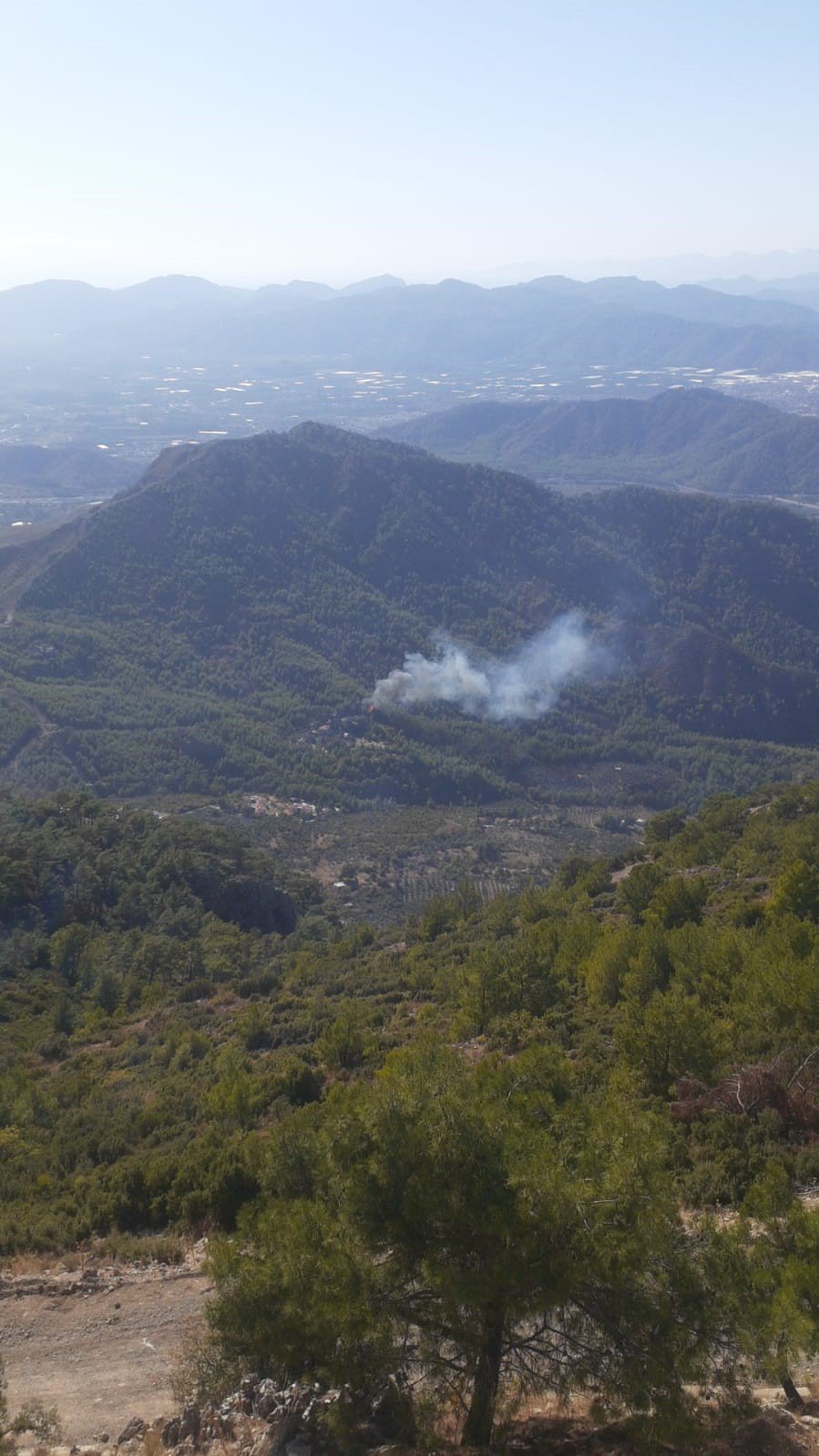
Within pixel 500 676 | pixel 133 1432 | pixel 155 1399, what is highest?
pixel 133 1432

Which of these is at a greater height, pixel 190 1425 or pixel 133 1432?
pixel 190 1425

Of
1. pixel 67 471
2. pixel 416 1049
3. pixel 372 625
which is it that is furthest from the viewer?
pixel 67 471

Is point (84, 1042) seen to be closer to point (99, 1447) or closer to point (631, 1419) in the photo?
point (99, 1447)

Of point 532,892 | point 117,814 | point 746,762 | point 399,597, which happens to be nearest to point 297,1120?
point 532,892

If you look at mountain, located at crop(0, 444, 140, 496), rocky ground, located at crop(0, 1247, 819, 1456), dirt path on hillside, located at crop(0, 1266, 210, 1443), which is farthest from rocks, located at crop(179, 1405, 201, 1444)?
mountain, located at crop(0, 444, 140, 496)

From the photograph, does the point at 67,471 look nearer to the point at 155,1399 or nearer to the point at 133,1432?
the point at 155,1399

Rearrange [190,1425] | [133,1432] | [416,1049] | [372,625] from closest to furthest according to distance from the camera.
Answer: [190,1425], [133,1432], [416,1049], [372,625]

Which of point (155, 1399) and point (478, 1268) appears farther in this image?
point (155, 1399)

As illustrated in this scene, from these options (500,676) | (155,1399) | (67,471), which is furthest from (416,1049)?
(67,471)
